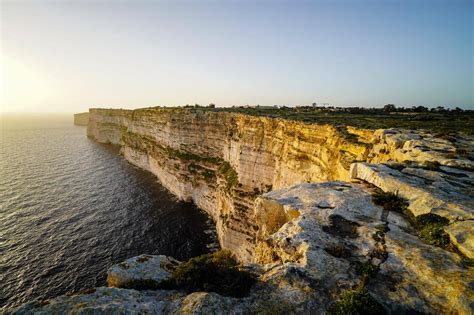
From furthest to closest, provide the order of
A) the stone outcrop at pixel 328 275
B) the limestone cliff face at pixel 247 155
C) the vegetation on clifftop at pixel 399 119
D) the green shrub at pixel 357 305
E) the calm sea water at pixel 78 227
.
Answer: the calm sea water at pixel 78 227 < the vegetation on clifftop at pixel 399 119 < the limestone cliff face at pixel 247 155 < the stone outcrop at pixel 328 275 < the green shrub at pixel 357 305

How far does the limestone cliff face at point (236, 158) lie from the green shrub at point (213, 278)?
10.2 meters

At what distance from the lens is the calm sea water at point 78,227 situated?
84.9ft

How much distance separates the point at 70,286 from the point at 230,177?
21839 millimetres

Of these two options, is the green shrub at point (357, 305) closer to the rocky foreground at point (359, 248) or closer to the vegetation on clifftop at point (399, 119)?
the rocky foreground at point (359, 248)

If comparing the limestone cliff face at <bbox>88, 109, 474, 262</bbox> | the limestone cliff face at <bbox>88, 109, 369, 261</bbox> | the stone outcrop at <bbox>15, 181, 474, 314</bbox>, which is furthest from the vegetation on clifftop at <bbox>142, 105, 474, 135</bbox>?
the stone outcrop at <bbox>15, 181, 474, 314</bbox>

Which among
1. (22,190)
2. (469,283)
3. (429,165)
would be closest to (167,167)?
(22,190)

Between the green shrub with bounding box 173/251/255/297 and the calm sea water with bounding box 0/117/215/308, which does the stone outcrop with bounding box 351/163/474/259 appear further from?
the calm sea water with bounding box 0/117/215/308

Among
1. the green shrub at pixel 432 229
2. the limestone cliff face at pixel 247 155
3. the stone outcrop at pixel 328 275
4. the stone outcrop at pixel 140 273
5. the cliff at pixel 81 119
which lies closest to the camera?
the stone outcrop at pixel 328 275

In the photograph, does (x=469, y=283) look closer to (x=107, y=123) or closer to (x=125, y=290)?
(x=125, y=290)

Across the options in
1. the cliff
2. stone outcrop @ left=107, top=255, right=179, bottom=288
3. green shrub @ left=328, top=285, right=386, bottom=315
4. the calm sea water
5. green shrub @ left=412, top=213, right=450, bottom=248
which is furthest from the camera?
the cliff

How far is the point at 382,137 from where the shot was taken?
1486 cm

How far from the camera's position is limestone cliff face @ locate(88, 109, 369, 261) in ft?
71.2

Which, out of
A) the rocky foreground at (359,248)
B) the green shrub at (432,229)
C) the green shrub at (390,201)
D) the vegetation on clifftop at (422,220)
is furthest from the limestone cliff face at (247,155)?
the green shrub at (432,229)

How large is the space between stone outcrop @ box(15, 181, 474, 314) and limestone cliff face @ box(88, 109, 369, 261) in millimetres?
7324
